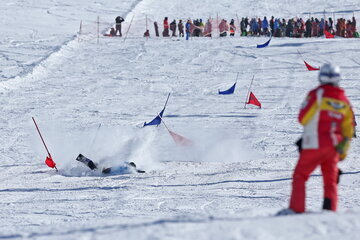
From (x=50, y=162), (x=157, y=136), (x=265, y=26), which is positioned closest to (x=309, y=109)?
(x=50, y=162)

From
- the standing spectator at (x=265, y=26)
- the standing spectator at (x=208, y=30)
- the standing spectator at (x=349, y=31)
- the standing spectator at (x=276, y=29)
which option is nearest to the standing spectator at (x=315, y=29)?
the standing spectator at (x=349, y=31)

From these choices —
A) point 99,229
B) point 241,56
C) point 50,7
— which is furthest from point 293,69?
point 50,7

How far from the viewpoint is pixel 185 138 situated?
47.1ft

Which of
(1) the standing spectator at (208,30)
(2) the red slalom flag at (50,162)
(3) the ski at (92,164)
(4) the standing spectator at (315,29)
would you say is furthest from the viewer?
(1) the standing spectator at (208,30)

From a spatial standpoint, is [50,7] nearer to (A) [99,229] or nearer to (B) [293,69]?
(B) [293,69]

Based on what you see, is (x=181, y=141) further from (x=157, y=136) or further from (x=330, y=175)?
A: (x=330, y=175)

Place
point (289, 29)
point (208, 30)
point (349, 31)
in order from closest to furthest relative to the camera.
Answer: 1. point (349, 31)
2. point (289, 29)
3. point (208, 30)

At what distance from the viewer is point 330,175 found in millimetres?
5848

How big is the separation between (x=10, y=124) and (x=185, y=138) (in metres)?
5.36

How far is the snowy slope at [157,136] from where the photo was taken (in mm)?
6109

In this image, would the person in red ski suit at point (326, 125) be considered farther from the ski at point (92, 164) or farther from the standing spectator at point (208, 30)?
the standing spectator at point (208, 30)

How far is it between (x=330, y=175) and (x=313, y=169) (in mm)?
179

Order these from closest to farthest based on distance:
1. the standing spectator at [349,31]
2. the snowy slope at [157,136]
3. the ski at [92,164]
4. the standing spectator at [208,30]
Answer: the snowy slope at [157,136], the ski at [92,164], the standing spectator at [349,31], the standing spectator at [208,30]

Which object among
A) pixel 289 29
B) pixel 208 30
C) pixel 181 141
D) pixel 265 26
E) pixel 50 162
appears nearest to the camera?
pixel 50 162
